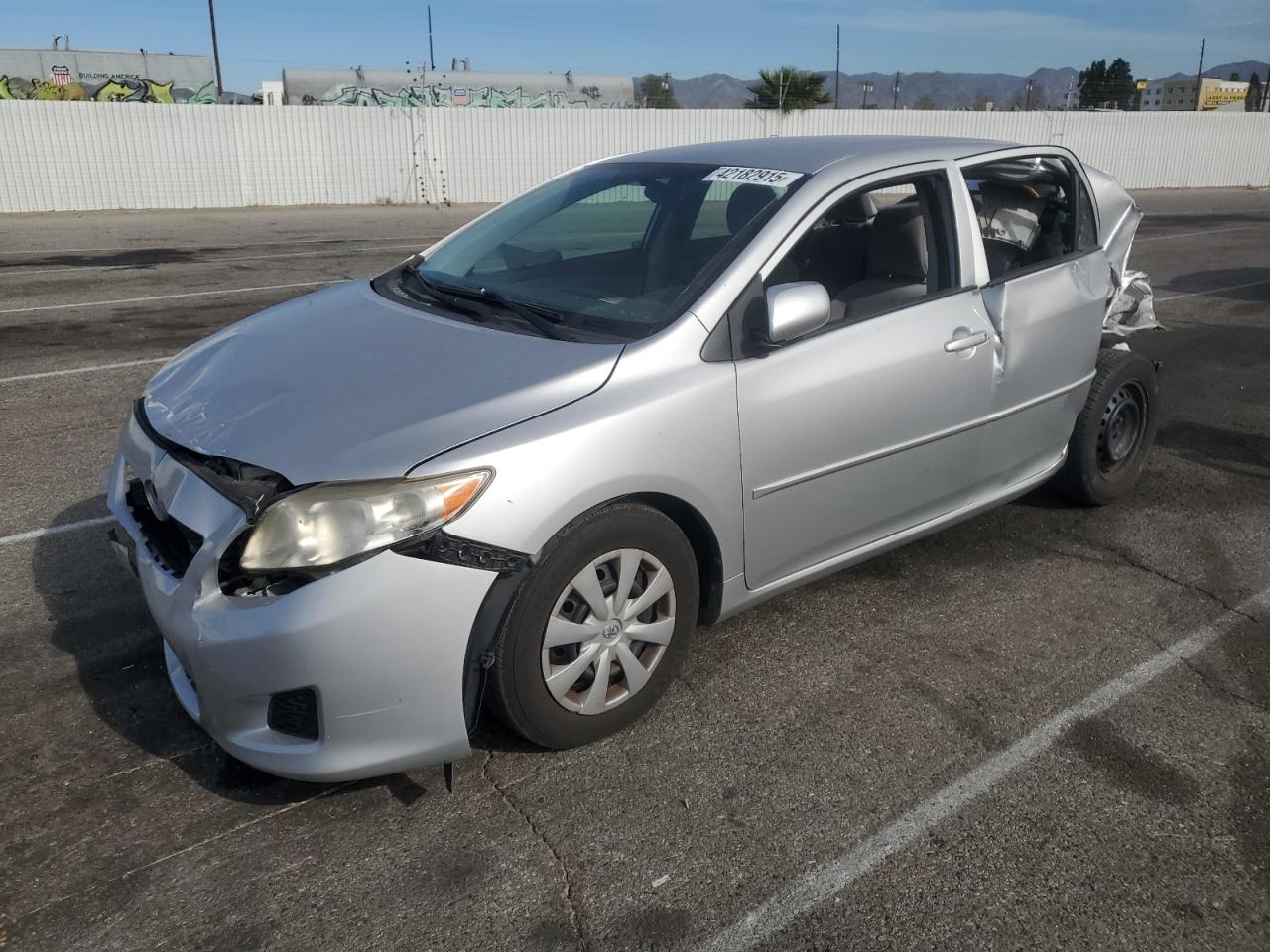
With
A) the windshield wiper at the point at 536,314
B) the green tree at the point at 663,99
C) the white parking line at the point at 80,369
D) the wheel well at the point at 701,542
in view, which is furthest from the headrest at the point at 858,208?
the green tree at the point at 663,99

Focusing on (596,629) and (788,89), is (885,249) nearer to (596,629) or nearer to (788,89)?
(596,629)

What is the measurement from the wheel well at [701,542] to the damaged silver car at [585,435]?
1 cm

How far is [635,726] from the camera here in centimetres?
330

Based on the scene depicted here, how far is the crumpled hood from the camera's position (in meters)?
2.76

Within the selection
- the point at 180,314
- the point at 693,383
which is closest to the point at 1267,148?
the point at 180,314

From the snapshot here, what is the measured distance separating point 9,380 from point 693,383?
20.2 ft

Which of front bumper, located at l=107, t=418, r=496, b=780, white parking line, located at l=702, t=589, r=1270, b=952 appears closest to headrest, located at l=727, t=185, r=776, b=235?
front bumper, located at l=107, t=418, r=496, b=780

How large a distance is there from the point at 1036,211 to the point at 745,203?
193 centimetres

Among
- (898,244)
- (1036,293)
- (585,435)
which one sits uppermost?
(898,244)

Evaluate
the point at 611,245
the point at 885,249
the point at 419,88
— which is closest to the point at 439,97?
the point at 419,88

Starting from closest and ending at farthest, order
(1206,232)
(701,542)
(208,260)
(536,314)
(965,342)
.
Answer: (701,542), (536,314), (965,342), (208,260), (1206,232)

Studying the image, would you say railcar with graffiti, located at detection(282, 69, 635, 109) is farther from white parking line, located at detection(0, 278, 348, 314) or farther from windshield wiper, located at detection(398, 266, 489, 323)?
windshield wiper, located at detection(398, 266, 489, 323)

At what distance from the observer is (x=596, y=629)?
9.82 ft

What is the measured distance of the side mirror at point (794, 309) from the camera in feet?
10.5
